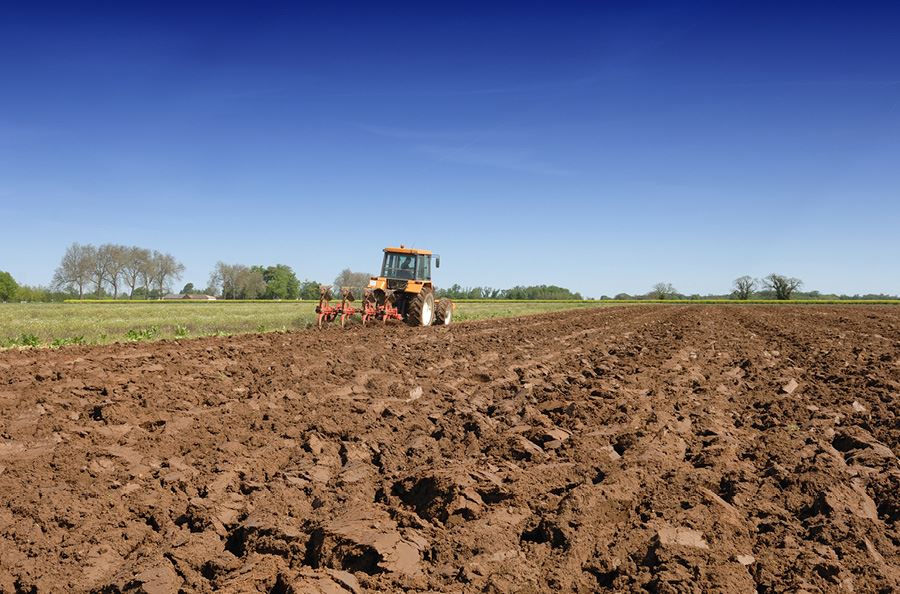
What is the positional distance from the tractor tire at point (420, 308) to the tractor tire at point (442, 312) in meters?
1.08

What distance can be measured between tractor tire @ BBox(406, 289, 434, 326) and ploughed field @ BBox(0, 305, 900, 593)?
349 inches

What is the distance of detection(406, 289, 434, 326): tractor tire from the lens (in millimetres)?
18906

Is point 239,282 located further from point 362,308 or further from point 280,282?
point 362,308

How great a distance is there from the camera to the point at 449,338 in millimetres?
16000

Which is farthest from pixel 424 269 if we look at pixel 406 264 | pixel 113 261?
pixel 113 261

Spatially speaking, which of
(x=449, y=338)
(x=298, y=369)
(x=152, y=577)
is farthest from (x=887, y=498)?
(x=449, y=338)

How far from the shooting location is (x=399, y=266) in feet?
64.7

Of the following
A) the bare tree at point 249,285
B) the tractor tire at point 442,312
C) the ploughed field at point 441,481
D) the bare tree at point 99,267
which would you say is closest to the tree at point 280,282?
the bare tree at point 249,285

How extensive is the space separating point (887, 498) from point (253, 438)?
5212mm

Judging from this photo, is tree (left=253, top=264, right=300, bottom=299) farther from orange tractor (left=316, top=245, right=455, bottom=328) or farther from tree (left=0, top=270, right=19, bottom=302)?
orange tractor (left=316, top=245, right=455, bottom=328)

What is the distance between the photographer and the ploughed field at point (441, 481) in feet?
11.8

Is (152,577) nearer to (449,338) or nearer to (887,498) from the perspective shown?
(887,498)

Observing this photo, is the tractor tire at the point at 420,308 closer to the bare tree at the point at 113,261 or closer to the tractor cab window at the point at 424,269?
the tractor cab window at the point at 424,269

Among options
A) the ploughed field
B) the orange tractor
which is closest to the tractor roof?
the orange tractor
